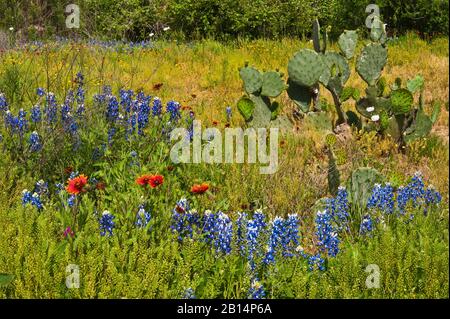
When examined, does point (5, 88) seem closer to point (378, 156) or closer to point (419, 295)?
point (378, 156)

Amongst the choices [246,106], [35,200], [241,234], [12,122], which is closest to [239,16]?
[246,106]

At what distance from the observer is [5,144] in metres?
4.20

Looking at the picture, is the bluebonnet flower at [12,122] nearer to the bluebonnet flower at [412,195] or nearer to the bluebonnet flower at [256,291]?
the bluebonnet flower at [256,291]

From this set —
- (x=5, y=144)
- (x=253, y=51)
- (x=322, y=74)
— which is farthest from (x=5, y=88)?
(x=253, y=51)

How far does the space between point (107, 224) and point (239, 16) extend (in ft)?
28.2

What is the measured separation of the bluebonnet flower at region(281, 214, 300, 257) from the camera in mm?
3023

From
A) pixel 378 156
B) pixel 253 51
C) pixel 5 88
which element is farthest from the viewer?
pixel 253 51

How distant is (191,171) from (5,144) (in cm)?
122

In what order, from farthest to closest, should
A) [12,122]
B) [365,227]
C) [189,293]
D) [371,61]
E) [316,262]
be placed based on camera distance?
[371,61]
[12,122]
[365,227]
[316,262]
[189,293]

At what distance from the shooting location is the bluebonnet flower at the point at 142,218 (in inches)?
123

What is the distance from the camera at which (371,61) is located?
557cm

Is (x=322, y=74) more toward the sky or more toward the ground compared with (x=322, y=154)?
more toward the sky

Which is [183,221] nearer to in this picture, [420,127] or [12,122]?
[12,122]

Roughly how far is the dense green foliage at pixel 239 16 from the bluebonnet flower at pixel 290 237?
7.25 m
